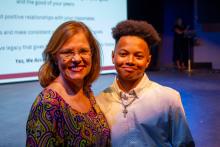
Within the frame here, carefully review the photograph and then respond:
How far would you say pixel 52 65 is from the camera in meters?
1.40

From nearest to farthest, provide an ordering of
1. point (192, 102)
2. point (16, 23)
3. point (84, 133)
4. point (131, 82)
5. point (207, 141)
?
1. point (84, 133)
2. point (131, 82)
3. point (207, 141)
4. point (192, 102)
5. point (16, 23)

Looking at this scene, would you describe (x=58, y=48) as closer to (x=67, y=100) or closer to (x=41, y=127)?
(x=67, y=100)

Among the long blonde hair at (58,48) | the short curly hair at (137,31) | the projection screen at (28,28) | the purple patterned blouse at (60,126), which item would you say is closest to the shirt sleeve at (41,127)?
the purple patterned blouse at (60,126)

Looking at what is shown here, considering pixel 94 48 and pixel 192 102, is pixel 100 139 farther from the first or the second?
pixel 192 102

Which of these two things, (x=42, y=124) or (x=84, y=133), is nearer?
(x=42, y=124)

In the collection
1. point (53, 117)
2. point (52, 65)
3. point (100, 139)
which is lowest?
point (100, 139)

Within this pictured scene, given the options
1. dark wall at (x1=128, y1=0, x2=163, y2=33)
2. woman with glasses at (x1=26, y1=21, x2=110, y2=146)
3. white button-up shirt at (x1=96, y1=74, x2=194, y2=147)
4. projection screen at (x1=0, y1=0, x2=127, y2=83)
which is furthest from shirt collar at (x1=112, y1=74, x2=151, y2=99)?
dark wall at (x1=128, y1=0, x2=163, y2=33)

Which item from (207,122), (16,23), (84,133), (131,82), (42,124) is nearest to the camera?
(42,124)

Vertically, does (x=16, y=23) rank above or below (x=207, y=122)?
above

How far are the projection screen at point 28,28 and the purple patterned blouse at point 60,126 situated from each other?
5407mm

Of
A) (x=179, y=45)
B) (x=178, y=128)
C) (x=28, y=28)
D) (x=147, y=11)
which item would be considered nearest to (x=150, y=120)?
(x=178, y=128)

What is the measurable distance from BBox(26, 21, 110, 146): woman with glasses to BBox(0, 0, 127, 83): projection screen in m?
5.35

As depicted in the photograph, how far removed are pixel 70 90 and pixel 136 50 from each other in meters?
0.29

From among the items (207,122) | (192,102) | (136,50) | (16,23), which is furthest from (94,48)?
(16,23)
